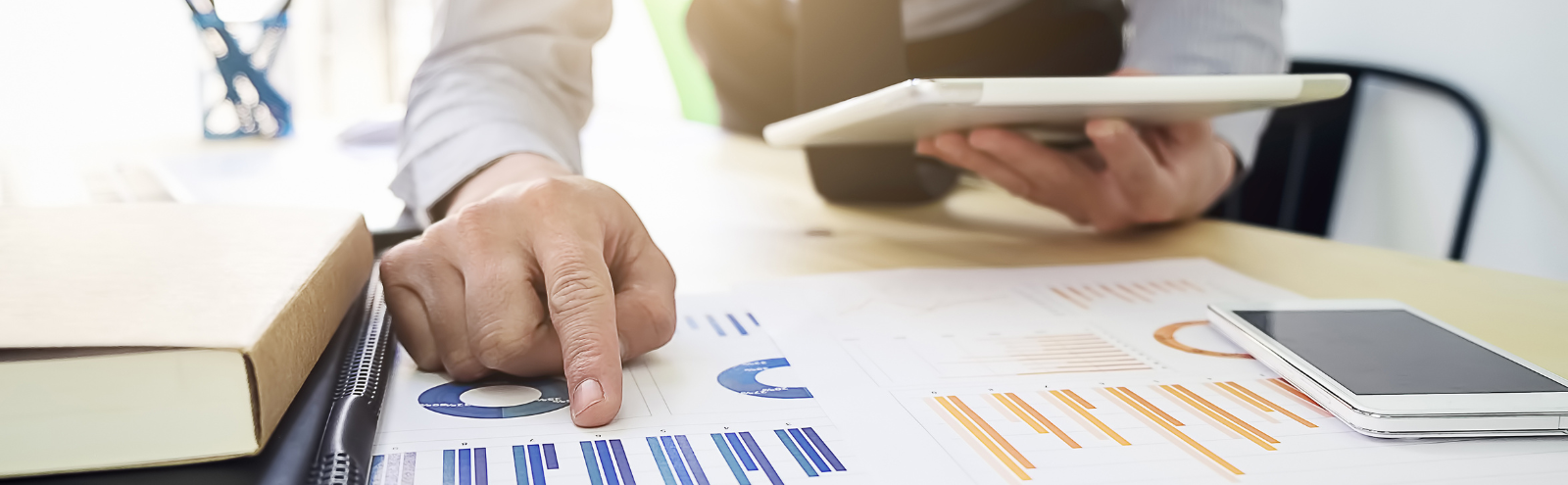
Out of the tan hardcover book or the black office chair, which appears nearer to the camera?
the tan hardcover book

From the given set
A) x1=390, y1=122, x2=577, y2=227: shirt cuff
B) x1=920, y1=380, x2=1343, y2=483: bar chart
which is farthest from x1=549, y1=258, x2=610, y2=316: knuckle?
x1=390, y1=122, x2=577, y2=227: shirt cuff

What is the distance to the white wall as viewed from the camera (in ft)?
3.02

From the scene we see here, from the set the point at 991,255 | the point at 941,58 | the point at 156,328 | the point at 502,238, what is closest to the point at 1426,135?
the point at 941,58

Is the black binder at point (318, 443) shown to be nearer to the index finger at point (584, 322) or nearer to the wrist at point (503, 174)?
the index finger at point (584, 322)

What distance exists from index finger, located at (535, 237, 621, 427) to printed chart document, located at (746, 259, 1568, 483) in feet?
0.25

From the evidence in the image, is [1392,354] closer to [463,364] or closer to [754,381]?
[754,381]

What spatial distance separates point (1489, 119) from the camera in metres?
0.98

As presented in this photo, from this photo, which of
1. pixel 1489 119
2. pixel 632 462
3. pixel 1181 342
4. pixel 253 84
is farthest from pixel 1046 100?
pixel 253 84

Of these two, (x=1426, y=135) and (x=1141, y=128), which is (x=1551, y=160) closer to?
(x=1426, y=135)

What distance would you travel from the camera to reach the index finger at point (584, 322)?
0.99ft

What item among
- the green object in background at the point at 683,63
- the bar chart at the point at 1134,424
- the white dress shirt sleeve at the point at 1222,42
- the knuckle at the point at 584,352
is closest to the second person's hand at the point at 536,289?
the knuckle at the point at 584,352

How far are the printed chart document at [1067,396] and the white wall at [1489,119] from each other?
2.10 ft

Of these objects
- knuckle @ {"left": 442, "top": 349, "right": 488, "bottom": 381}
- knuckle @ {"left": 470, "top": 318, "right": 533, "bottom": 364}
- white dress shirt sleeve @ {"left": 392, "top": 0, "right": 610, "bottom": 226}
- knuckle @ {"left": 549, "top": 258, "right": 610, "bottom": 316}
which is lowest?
knuckle @ {"left": 442, "top": 349, "right": 488, "bottom": 381}

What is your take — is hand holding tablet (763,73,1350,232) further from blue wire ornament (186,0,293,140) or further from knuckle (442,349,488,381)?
blue wire ornament (186,0,293,140)
